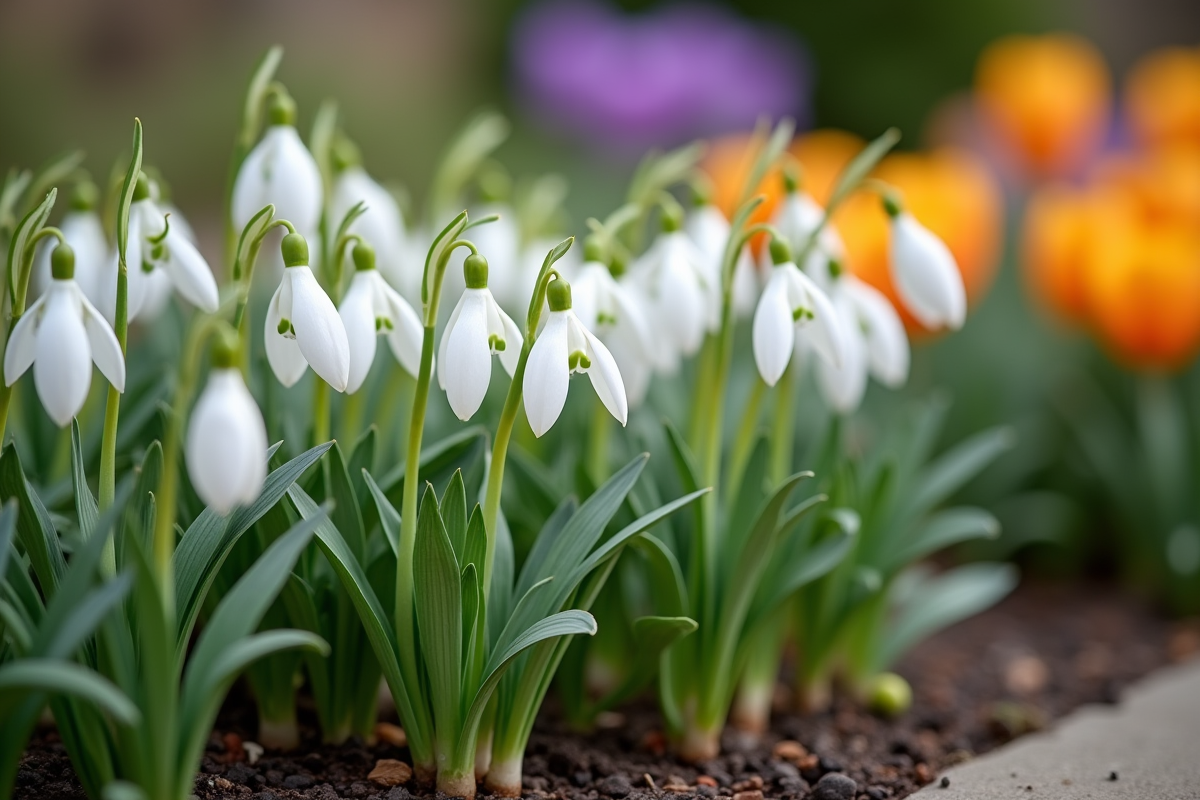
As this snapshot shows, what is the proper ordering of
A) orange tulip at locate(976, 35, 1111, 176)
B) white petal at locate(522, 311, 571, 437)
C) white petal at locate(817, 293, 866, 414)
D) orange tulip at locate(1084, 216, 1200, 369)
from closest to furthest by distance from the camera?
white petal at locate(522, 311, 571, 437) < white petal at locate(817, 293, 866, 414) < orange tulip at locate(1084, 216, 1200, 369) < orange tulip at locate(976, 35, 1111, 176)

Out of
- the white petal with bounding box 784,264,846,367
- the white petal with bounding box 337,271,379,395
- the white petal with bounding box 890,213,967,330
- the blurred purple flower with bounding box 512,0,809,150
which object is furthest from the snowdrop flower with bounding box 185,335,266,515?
the blurred purple flower with bounding box 512,0,809,150

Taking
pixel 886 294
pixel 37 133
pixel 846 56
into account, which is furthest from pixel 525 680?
pixel 846 56

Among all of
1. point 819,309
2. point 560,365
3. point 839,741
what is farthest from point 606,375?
point 839,741

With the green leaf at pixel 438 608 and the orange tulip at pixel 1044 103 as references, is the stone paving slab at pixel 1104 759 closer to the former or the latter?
the green leaf at pixel 438 608

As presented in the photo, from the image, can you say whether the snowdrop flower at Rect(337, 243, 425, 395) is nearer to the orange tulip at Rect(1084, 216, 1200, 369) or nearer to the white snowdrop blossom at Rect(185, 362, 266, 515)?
the white snowdrop blossom at Rect(185, 362, 266, 515)

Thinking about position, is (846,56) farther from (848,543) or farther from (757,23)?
(848,543)

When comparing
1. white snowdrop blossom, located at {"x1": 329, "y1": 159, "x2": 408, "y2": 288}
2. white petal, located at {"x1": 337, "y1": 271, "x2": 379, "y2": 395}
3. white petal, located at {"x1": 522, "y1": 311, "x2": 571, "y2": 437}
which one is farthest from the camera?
white snowdrop blossom, located at {"x1": 329, "y1": 159, "x2": 408, "y2": 288}

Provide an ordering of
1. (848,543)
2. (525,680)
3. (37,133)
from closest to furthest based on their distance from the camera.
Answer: (525,680), (848,543), (37,133)

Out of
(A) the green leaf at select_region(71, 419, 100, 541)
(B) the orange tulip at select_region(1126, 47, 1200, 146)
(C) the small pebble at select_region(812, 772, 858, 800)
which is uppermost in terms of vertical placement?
(B) the orange tulip at select_region(1126, 47, 1200, 146)
